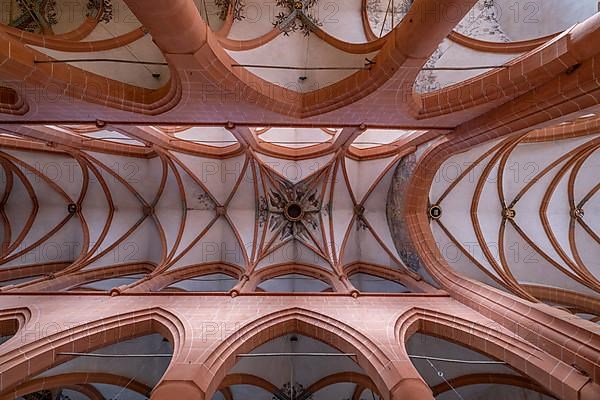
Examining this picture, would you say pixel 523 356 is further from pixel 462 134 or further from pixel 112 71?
pixel 112 71

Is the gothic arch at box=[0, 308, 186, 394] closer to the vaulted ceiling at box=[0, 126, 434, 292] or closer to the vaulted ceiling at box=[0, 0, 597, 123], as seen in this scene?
the vaulted ceiling at box=[0, 0, 597, 123]

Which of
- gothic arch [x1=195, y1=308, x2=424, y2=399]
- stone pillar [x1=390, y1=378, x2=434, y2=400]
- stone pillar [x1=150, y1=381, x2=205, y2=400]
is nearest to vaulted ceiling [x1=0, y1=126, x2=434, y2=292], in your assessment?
gothic arch [x1=195, y1=308, x2=424, y2=399]

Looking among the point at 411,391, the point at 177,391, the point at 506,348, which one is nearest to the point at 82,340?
the point at 177,391

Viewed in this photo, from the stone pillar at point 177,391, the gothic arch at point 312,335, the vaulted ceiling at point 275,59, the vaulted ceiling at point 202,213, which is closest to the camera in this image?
the stone pillar at point 177,391

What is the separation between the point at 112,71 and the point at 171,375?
529 cm

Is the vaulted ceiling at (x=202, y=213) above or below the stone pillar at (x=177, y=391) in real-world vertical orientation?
above

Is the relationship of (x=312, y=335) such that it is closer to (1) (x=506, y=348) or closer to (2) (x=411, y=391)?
(2) (x=411, y=391)

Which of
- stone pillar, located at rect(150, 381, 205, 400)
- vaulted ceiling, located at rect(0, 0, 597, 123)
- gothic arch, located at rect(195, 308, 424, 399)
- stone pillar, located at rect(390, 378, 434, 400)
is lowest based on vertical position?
stone pillar, located at rect(390, 378, 434, 400)

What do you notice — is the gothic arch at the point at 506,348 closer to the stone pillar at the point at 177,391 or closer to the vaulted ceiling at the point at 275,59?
the stone pillar at the point at 177,391

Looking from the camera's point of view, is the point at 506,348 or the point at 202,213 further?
the point at 202,213

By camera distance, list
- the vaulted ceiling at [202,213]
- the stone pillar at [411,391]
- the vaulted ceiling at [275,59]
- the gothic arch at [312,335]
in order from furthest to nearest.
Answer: the vaulted ceiling at [202,213]
the gothic arch at [312,335]
the vaulted ceiling at [275,59]
the stone pillar at [411,391]

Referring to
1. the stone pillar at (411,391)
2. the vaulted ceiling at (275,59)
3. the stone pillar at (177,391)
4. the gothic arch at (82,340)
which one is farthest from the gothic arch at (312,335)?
the vaulted ceiling at (275,59)

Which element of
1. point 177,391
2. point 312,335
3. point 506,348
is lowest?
point 177,391

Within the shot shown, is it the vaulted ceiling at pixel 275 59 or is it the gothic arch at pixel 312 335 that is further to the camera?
the gothic arch at pixel 312 335
